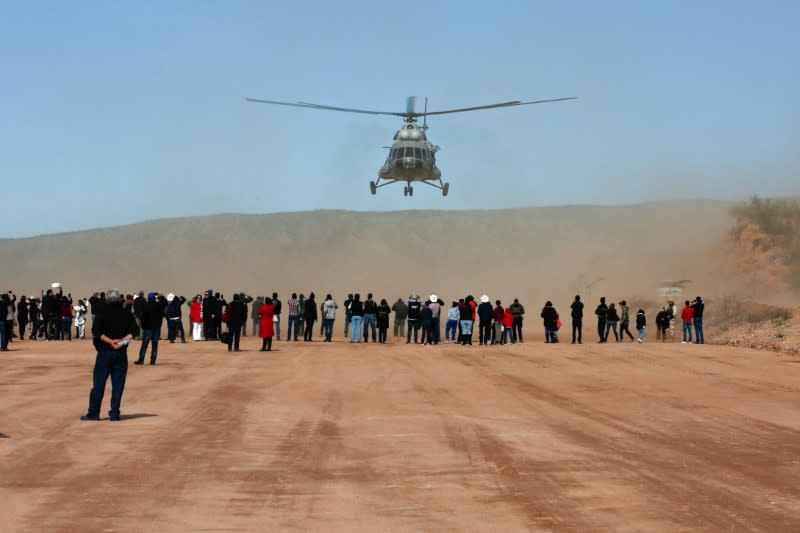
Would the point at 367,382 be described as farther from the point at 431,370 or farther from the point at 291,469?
the point at 291,469

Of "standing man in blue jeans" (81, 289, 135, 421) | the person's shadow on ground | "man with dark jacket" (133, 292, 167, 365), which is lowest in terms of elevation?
the person's shadow on ground

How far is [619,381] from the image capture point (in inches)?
867

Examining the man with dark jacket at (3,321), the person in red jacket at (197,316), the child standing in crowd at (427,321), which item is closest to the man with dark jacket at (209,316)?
the person in red jacket at (197,316)

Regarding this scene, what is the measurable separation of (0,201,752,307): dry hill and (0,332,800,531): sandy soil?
57.2 metres

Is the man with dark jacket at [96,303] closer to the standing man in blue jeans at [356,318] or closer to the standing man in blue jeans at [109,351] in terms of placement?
the standing man in blue jeans at [109,351]

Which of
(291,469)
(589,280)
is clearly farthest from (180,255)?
(291,469)

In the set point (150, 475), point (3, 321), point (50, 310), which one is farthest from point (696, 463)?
point (50, 310)

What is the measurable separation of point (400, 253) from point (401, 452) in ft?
360

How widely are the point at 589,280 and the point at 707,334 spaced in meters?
40.6

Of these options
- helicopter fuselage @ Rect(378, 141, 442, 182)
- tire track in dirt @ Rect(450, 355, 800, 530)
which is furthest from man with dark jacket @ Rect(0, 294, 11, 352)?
tire track in dirt @ Rect(450, 355, 800, 530)

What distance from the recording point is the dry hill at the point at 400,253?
9019 cm

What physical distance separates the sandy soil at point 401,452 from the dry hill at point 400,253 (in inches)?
2251

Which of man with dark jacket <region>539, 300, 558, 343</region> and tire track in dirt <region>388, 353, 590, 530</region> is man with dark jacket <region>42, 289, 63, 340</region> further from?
tire track in dirt <region>388, 353, 590, 530</region>

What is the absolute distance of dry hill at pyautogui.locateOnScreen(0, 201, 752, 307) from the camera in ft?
296
